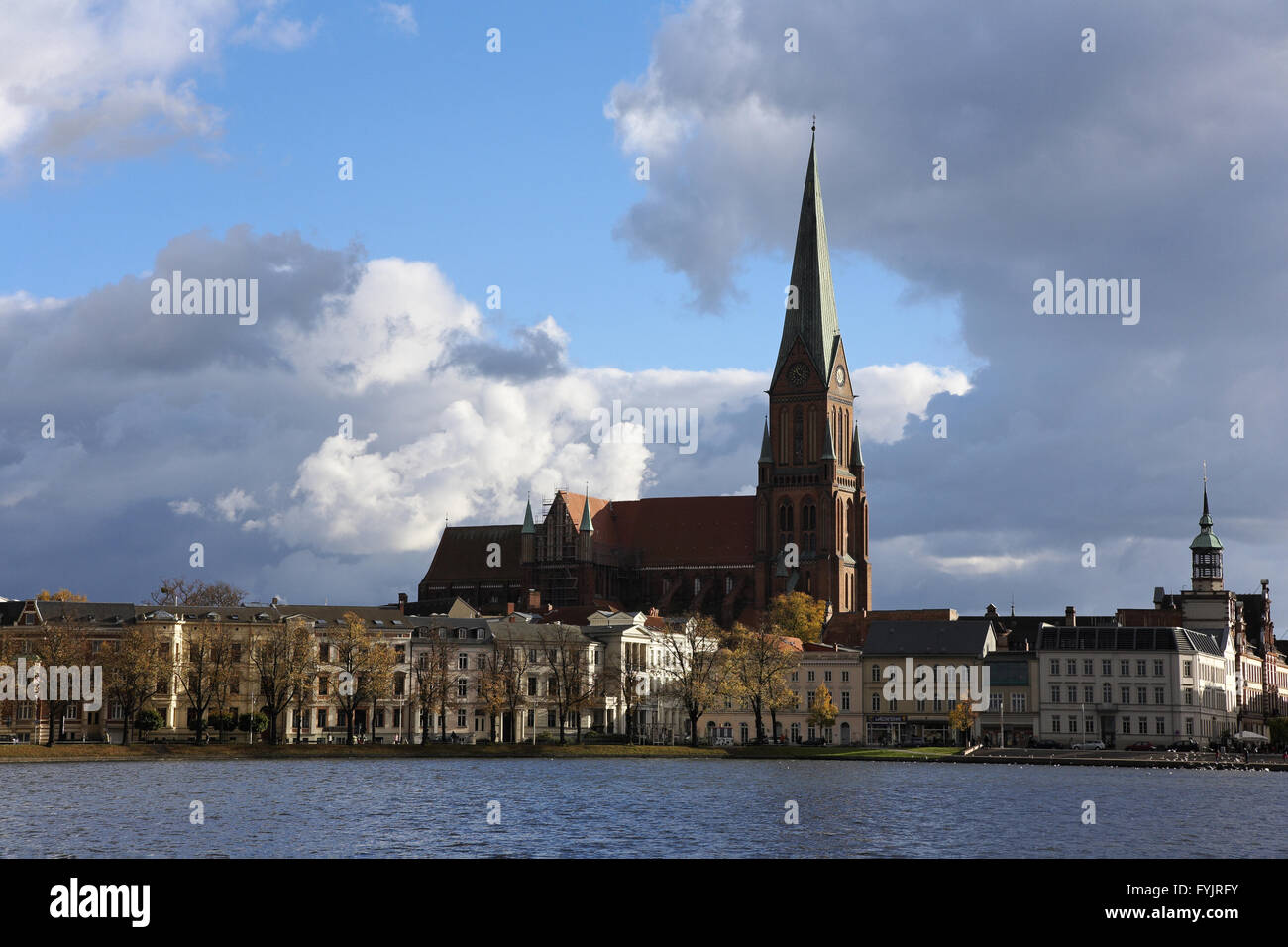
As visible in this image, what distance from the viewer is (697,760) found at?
11875cm

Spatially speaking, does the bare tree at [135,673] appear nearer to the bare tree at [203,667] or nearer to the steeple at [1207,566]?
the bare tree at [203,667]

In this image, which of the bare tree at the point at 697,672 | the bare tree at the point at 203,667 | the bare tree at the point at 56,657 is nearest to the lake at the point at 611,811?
the bare tree at the point at 56,657

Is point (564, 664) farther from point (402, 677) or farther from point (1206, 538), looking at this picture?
point (1206, 538)

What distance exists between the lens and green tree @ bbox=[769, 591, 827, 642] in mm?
180663

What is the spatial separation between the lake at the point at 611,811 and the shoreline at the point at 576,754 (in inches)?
116

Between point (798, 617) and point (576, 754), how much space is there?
2578 inches

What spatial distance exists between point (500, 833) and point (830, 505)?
143m

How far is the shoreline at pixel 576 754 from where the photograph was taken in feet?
352

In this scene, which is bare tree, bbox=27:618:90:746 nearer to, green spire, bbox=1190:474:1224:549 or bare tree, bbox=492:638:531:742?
bare tree, bbox=492:638:531:742

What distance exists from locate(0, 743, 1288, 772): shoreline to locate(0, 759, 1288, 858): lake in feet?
9.70

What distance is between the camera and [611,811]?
69.1 m

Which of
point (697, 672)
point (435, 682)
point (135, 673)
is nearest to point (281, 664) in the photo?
point (135, 673)
